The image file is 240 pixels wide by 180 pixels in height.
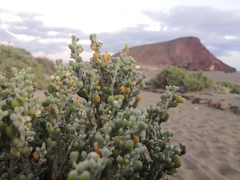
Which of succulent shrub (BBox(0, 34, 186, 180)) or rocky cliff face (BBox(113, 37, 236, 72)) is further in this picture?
rocky cliff face (BBox(113, 37, 236, 72))

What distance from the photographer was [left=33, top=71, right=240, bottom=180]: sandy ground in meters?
3.06

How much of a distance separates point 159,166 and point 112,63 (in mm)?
884

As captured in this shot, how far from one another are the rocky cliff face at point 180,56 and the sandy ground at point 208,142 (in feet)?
110

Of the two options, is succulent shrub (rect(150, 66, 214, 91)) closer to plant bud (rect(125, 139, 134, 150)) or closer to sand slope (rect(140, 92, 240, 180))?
sand slope (rect(140, 92, 240, 180))

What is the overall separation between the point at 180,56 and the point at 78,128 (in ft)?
144

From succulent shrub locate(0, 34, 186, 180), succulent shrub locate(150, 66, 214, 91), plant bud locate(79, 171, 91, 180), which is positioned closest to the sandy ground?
succulent shrub locate(0, 34, 186, 180)

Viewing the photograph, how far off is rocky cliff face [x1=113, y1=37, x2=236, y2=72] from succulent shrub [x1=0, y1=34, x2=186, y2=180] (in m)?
38.7

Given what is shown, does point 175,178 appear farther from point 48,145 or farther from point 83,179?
point 83,179

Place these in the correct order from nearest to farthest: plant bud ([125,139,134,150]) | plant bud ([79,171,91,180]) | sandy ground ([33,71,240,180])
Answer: plant bud ([79,171,91,180])
plant bud ([125,139,134,150])
sandy ground ([33,71,240,180])

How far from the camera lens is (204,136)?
492cm

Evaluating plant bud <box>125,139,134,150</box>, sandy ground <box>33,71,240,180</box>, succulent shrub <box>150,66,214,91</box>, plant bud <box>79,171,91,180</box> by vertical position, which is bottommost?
sandy ground <box>33,71,240,180</box>

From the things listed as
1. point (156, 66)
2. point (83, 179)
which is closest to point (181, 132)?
point (83, 179)

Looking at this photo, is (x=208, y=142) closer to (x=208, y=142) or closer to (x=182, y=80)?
(x=208, y=142)

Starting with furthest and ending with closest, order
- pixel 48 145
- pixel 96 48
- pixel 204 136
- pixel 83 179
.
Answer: pixel 204 136 < pixel 96 48 < pixel 48 145 < pixel 83 179
